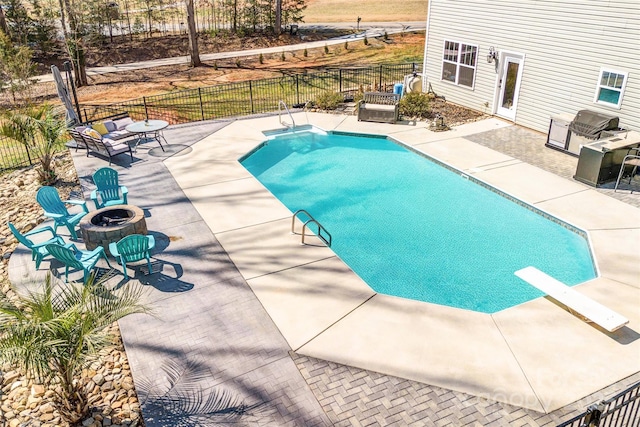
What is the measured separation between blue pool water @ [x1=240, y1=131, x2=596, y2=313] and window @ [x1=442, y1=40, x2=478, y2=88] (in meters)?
4.88

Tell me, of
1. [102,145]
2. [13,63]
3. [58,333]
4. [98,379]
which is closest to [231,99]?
[13,63]

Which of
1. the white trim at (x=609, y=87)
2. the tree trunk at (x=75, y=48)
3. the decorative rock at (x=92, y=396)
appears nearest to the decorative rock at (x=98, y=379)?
the decorative rock at (x=92, y=396)

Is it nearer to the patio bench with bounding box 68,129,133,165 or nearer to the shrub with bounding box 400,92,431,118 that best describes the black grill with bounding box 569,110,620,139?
the shrub with bounding box 400,92,431,118

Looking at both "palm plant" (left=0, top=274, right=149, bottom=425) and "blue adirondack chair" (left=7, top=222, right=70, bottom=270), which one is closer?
"palm plant" (left=0, top=274, right=149, bottom=425)

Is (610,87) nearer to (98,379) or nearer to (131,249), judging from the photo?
(131,249)

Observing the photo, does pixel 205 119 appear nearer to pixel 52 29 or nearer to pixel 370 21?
pixel 52 29

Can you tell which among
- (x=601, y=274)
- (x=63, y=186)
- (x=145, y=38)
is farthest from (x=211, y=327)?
(x=145, y=38)

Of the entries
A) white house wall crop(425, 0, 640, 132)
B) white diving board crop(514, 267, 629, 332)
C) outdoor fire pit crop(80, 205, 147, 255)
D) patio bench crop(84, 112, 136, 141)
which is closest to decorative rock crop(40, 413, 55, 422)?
outdoor fire pit crop(80, 205, 147, 255)

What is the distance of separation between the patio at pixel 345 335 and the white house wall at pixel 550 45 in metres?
4.01

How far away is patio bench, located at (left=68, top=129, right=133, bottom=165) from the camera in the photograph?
13680 millimetres

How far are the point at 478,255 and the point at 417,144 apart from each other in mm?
6005

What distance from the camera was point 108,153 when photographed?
13.8 meters

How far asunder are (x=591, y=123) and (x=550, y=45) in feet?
10.3

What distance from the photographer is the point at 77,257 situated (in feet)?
29.2
